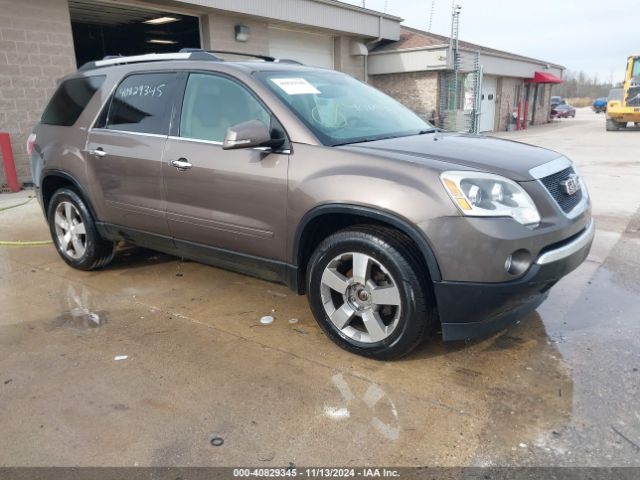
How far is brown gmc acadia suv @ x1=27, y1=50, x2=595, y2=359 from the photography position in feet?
9.07

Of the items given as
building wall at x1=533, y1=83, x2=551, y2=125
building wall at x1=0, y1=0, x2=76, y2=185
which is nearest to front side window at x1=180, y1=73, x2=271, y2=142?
building wall at x1=0, y1=0, x2=76, y2=185

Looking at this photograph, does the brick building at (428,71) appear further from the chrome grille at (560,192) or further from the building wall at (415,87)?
the chrome grille at (560,192)

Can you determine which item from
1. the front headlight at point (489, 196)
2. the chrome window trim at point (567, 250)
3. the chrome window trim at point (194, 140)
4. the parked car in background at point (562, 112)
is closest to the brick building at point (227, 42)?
the chrome window trim at point (194, 140)

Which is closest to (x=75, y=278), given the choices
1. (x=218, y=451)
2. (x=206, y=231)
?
(x=206, y=231)

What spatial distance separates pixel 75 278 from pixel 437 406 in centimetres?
362

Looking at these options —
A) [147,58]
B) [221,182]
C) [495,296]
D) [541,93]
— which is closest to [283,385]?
[495,296]

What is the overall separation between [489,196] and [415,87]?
19977mm

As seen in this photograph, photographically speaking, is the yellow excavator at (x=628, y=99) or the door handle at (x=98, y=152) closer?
the door handle at (x=98, y=152)

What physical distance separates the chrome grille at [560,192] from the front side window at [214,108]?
1793 millimetres

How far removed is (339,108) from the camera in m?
3.78

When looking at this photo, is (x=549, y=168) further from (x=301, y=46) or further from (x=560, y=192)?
(x=301, y=46)

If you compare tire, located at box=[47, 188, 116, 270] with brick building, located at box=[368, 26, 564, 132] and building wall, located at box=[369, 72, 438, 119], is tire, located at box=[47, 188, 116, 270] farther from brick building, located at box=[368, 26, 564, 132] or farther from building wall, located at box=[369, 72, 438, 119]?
building wall, located at box=[369, 72, 438, 119]

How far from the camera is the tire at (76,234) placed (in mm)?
4699

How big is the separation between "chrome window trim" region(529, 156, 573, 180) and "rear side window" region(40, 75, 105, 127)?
366 cm
